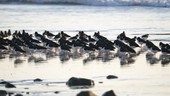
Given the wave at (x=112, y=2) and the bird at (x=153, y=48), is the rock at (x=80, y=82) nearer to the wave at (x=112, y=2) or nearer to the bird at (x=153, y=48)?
the bird at (x=153, y=48)

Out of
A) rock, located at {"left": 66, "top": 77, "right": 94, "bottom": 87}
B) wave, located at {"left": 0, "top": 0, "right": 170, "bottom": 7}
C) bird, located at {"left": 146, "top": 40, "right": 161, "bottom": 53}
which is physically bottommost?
wave, located at {"left": 0, "top": 0, "right": 170, "bottom": 7}

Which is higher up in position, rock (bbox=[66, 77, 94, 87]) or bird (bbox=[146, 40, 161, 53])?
rock (bbox=[66, 77, 94, 87])

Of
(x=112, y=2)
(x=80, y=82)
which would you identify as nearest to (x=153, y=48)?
(x=80, y=82)

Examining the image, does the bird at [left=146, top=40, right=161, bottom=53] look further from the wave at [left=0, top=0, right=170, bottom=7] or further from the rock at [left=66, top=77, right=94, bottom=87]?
the wave at [left=0, top=0, right=170, bottom=7]

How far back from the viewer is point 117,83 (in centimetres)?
1608

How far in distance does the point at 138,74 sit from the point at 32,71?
3.50m

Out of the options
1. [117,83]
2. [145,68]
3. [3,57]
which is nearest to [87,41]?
[3,57]

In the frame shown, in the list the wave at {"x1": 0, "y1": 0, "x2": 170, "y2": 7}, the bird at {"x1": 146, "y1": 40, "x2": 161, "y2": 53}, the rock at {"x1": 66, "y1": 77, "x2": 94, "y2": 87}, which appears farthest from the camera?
the wave at {"x1": 0, "y1": 0, "x2": 170, "y2": 7}

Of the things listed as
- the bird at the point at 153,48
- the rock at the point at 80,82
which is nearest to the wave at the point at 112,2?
the bird at the point at 153,48

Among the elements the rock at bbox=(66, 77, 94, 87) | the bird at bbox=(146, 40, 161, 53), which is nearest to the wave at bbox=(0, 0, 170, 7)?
the bird at bbox=(146, 40, 161, 53)

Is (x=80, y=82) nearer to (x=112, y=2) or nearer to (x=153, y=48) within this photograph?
(x=153, y=48)

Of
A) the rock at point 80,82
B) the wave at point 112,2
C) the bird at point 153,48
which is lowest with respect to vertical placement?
the wave at point 112,2

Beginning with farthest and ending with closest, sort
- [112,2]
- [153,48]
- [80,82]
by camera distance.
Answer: [112,2] < [153,48] < [80,82]

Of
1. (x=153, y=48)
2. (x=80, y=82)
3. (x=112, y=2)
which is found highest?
(x=80, y=82)
